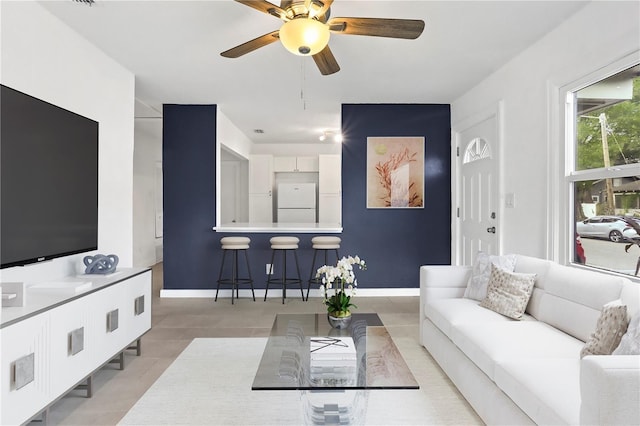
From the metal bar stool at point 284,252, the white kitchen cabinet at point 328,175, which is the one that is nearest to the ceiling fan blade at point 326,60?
the metal bar stool at point 284,252

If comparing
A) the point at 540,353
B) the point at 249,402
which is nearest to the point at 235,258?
the point at 249,402

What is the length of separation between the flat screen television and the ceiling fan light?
156 cm

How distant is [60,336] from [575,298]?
9.81ft

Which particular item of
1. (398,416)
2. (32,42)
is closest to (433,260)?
(398,416)

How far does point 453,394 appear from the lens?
247 centimetres

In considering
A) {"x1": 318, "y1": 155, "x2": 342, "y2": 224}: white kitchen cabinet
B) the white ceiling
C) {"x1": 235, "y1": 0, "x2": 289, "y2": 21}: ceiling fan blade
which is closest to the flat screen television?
the white ceiling

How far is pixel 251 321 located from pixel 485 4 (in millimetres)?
3599

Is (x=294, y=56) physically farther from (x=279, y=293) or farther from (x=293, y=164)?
(x=293, y=164)

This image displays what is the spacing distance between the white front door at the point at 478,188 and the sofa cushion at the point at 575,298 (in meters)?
1.46

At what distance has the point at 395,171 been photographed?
5297 millimetres

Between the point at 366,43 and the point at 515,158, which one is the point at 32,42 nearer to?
the point at 366,43

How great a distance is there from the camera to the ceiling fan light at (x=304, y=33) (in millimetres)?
2111

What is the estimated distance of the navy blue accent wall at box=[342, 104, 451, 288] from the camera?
5.29m

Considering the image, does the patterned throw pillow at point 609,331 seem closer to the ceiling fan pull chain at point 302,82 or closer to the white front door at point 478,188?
the white front door at point 478,188
